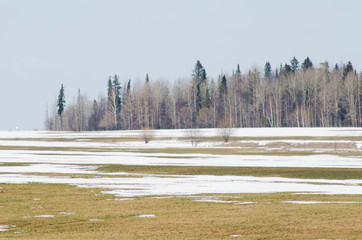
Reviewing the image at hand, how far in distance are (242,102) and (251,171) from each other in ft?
408

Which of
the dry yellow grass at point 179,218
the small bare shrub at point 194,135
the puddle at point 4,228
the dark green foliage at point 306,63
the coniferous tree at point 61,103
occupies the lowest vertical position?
the dry yellow grass at point 179,218

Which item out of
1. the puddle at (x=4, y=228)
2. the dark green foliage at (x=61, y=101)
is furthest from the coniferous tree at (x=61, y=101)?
the puddle at (x=4, y=228)

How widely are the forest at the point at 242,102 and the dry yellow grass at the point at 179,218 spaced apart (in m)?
118

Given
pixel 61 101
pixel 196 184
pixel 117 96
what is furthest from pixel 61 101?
pixel 196 184

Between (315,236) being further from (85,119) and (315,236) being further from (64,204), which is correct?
(85,119)

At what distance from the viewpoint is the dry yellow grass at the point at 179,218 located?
1652 cm

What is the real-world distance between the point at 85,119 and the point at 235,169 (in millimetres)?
150976

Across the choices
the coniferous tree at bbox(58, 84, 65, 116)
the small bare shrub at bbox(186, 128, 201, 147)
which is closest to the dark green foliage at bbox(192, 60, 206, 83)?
the coniferous tree at bbox(58, 84, 65, 116)

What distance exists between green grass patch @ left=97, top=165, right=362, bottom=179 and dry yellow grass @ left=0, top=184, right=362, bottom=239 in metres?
11.7

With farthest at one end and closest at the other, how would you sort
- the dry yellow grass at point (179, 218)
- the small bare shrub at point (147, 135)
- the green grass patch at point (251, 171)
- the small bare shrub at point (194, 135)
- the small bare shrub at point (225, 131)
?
the small bare shrub at point (147, 135), the small bare shrub at point (194, 135), the small bare shrub at point (225, 131), the green grass patch at point (251, 171), the dry yellow grass at point (179, 218)

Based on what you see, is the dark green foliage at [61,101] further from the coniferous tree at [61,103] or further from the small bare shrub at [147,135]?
the small bare shrub at [147,135]

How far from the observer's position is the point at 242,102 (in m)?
164

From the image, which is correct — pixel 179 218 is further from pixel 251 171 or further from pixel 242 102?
pixel 242 102

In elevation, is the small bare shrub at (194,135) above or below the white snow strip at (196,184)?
above
